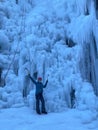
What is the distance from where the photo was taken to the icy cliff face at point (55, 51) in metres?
14.8

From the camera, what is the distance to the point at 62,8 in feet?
57.4

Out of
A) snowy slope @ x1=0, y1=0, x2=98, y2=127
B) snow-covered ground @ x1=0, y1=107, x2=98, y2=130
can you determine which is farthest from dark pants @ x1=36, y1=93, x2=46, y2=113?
snowy slope @ x1=0, y1=0, x2=98, y2=127

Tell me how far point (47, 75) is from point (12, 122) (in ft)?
9.56

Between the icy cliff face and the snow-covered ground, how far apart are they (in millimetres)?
560

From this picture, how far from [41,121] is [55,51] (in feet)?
12.3

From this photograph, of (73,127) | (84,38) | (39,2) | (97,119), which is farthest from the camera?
(39,2)

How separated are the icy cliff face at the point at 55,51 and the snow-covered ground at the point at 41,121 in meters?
0.56

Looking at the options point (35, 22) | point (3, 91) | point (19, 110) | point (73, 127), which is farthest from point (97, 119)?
point (35, 22)

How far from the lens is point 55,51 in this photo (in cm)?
1599

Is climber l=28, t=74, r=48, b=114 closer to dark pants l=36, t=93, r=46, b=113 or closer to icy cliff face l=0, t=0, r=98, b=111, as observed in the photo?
dark pants l=36, t=93, r=46, b=113

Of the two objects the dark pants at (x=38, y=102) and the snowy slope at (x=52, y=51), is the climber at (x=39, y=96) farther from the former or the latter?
the snowy slope at (x=52, y=51)

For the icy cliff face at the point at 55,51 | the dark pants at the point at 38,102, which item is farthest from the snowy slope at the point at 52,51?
the dark pants at the point at 38,102

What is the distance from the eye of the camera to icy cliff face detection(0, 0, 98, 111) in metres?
14.8

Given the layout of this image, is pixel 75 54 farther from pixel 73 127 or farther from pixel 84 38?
pixel 73 127
